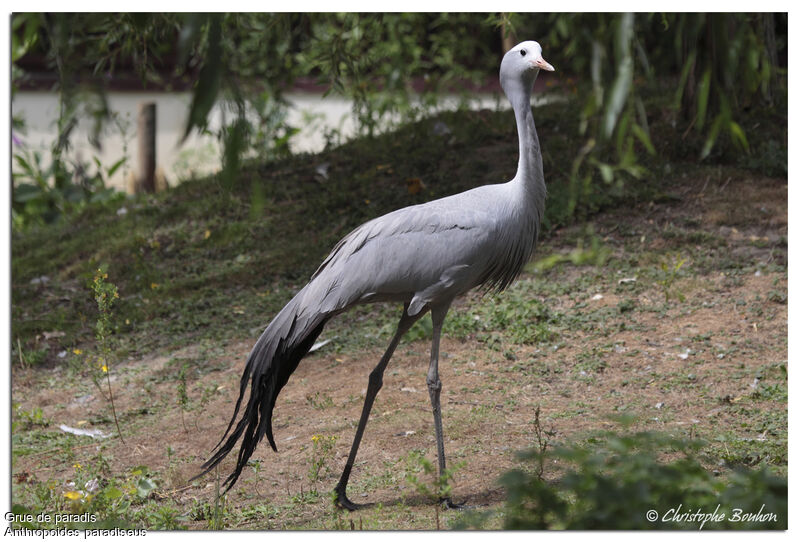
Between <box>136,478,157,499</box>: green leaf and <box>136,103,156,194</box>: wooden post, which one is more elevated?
<box>136,103,156,194</box>: wooden post

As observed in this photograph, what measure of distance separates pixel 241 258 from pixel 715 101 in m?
4.02

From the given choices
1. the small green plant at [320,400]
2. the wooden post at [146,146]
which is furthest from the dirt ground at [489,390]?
the wooden post at [146,146]

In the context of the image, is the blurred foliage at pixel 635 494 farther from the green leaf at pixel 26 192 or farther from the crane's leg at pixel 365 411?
the green leaf at pixel 26 192

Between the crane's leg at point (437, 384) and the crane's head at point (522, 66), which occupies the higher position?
the crane's head at point (522, 66)

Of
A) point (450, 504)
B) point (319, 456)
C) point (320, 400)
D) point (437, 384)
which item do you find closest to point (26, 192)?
point (320, 400)

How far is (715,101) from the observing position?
23.7ft

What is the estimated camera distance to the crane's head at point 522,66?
13.6 feet

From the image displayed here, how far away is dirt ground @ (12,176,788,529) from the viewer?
4281mm

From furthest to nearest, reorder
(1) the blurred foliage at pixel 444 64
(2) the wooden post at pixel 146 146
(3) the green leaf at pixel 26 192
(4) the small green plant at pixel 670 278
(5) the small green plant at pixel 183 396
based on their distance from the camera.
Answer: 1. (2) the wooden post at pixel 146 146
2. (3) the green leaf at pixel 26 192
3. (4) the small green plant at pixel 670 278
4. (5) the small green plant at pixel 183 396
5. (1) the blurred foliage at pixel 444 64

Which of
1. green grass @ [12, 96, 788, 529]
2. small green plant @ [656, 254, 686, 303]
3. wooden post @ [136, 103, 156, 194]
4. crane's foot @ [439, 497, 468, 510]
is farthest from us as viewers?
wooden post @ [136, 103, 156, 194]

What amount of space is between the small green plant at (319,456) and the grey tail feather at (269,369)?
0.65ft

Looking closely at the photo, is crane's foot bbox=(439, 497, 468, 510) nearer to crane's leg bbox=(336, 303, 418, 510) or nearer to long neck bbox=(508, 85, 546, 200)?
crane's leg bbox=(336, 303, 418, 510)

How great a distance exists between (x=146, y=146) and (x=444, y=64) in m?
3.71

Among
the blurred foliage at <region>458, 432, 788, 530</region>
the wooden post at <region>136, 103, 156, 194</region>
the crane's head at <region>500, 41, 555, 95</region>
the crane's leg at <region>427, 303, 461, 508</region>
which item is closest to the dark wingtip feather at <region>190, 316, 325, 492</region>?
the crane's leg at <region>427, 303, 461, 508</region>
